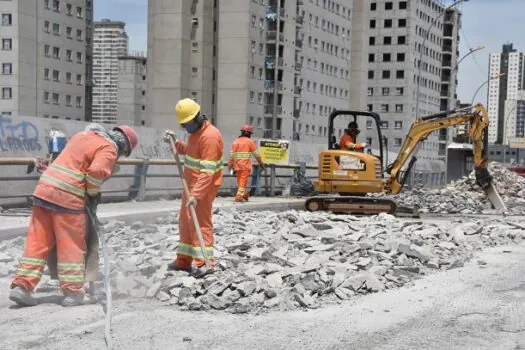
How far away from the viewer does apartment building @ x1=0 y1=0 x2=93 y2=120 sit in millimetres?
84875

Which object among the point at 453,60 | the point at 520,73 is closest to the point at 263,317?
the point at 453,60

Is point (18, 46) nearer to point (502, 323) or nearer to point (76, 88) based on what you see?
point (76, 88)

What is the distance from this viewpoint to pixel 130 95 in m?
133

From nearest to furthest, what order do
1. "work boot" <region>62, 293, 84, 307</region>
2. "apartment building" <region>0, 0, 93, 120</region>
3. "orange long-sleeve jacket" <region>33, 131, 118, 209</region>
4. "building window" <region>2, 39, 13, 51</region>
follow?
1. "orange long-sleeve jacket" <region>33, 131, 118, 209</region>
2. "work boot" <region>62, 293, 84, 307</region>
3. "building window" <region>2, 39, 13, 51</region>
4. "apartment building" <region>0, 0, 93, 120</region>

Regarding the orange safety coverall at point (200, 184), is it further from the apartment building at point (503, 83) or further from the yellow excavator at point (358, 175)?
the apartment building at point (503, 83)

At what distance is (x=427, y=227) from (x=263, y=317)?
21.1 ft

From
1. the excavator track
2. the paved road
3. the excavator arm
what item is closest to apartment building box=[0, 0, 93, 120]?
the excavator arm

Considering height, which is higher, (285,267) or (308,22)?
(308,22)

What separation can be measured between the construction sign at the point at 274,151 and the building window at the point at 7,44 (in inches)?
2805

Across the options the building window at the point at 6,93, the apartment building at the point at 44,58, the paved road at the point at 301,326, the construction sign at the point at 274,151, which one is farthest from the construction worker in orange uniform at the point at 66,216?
the building window at the point at 6,93

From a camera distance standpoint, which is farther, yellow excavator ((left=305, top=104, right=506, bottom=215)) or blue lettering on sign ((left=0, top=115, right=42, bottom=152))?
yellow excavator ((left=305, top=104, right=506, bottom=215))

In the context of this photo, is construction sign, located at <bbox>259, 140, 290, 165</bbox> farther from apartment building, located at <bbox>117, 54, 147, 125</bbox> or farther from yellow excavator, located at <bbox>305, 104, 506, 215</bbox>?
apartment building, located at <bbox>117, 54, 147, 125</bbox>

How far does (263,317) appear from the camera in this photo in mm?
6621

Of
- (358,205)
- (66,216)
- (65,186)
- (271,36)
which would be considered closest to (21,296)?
(66,216)
